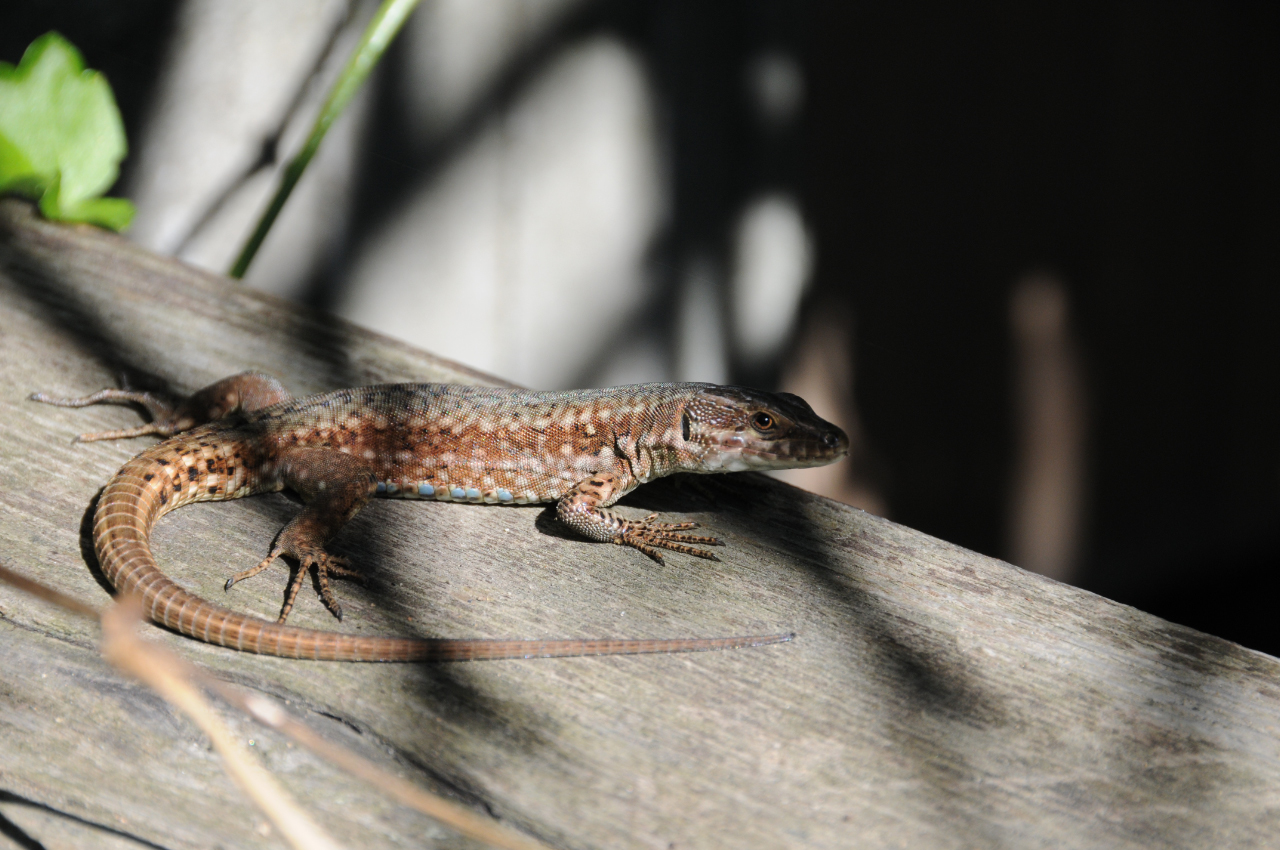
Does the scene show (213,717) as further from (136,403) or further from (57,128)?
(57,128)

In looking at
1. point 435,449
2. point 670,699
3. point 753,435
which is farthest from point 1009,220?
point 670,699

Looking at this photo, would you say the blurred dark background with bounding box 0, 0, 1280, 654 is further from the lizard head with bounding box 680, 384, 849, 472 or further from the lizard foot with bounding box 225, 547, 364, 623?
the lizard foot with bounding box 225, 547, 364, 623

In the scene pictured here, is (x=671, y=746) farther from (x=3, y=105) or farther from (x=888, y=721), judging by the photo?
(x=3, y=105)

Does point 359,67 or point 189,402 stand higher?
point 359,67

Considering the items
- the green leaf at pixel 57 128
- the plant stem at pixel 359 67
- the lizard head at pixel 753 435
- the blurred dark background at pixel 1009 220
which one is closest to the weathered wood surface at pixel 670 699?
the lizard head at pixel 753 435

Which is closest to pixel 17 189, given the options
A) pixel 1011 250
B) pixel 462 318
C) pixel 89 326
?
pixel 89 326

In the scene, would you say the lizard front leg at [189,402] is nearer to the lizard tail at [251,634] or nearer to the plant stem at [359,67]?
the lizard tail at [251,634]
